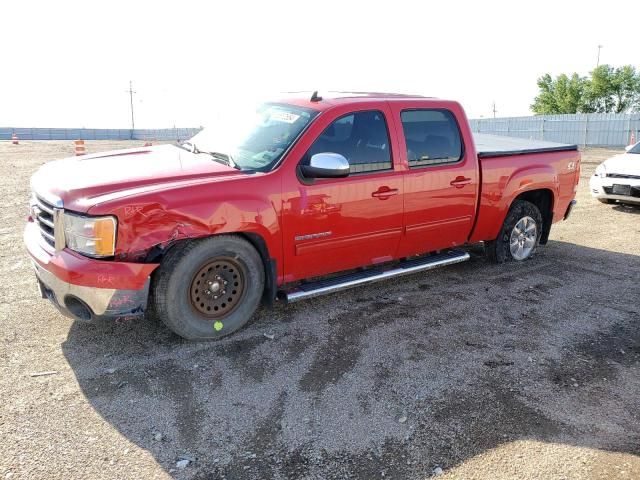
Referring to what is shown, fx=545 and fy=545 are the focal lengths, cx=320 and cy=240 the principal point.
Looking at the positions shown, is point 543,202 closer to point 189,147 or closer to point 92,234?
point 189,147

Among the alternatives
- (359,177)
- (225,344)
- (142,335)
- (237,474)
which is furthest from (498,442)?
(142,335)

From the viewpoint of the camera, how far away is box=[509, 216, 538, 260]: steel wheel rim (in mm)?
6477

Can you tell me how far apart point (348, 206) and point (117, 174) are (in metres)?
1.87

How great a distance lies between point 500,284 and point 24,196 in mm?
8826

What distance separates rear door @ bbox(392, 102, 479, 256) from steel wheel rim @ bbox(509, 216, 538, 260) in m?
1.02

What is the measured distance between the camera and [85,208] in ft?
12.0

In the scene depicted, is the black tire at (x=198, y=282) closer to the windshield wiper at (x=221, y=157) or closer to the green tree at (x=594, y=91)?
the windshield wiper at (x=221, y=157)

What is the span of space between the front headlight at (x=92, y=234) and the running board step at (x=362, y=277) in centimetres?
148

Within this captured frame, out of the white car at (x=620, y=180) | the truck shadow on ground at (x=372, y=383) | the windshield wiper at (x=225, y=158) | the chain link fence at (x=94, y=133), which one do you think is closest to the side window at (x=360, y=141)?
the windshield wiper at (x=225, y=158)

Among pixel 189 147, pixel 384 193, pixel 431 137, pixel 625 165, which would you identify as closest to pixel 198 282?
pixel 189 147

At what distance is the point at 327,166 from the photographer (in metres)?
4.26

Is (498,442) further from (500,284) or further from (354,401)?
(500,284)

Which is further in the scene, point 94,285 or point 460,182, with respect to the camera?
point 460,182

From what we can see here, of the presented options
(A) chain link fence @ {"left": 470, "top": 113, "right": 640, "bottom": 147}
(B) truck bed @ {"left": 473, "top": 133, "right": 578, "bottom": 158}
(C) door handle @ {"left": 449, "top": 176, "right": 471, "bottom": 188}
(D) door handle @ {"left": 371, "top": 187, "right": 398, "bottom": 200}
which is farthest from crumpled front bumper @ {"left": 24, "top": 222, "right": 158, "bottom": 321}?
(A) chain link fence @ {"left": 470, "top": 113, "right": 640, "bottom": 147}
